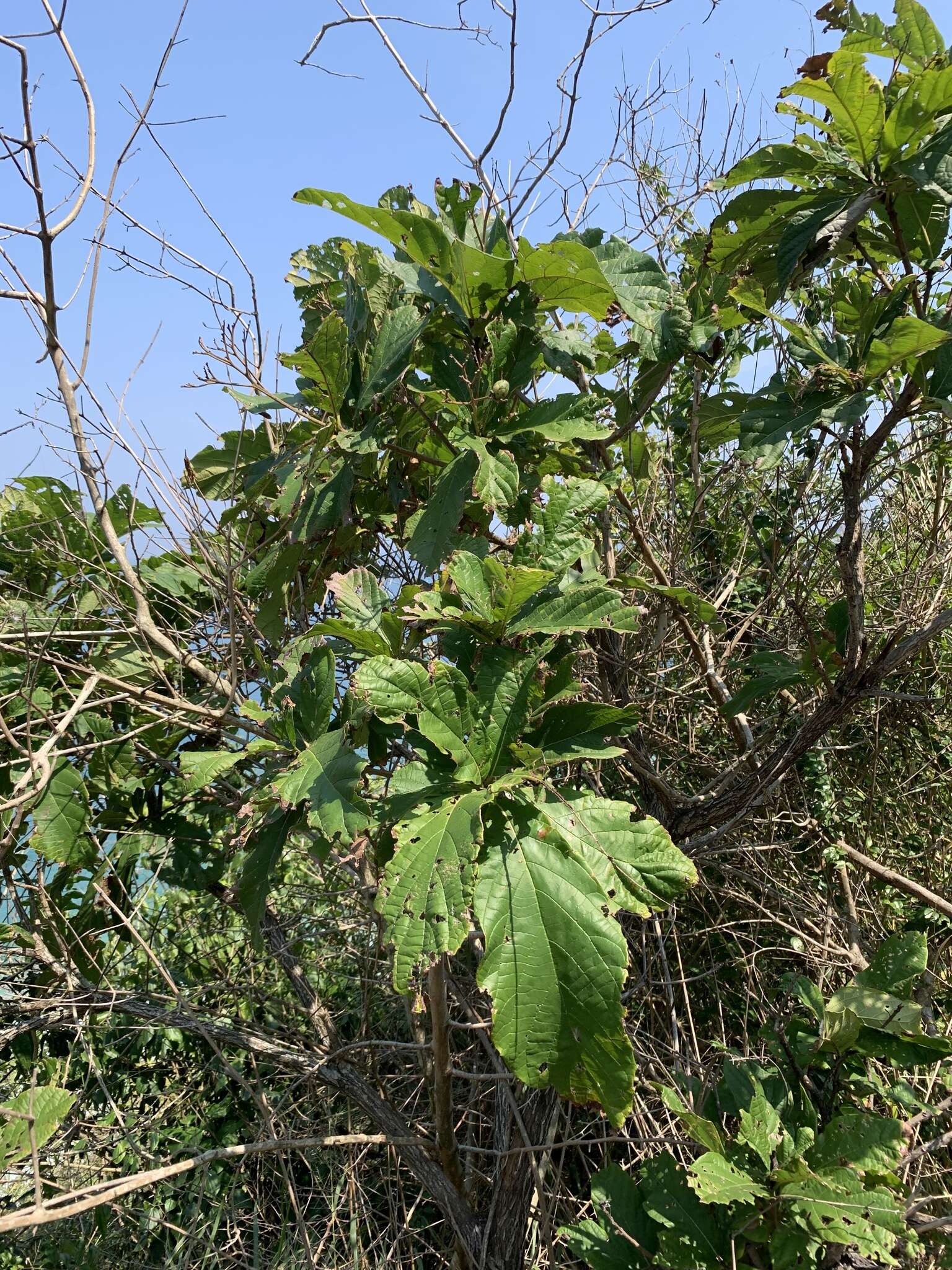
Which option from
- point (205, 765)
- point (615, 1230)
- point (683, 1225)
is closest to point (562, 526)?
point (205, 765)

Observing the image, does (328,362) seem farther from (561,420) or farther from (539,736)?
(539,736)

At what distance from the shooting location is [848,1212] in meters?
1.53

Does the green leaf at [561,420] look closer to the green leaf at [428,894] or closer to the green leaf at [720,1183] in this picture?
the green leaf at [428,894]

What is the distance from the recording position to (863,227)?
176 centimetres

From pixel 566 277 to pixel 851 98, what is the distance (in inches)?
21.8

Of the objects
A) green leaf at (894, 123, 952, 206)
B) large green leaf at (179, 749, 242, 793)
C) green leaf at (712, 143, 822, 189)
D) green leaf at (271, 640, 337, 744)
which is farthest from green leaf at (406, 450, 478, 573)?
green leaf at (894, 123, 952, 206)

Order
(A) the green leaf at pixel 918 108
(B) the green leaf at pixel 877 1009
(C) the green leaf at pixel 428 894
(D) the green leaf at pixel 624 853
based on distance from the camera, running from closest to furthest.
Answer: (C) the green leaf at pixel 428 894 → (D) the green leaf at pixel 624 853 → (A) the green leaf at pixel 918 108 → (B) the green leaf at pixel 877 1009

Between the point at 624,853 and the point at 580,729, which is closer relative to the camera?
the point at 624,853

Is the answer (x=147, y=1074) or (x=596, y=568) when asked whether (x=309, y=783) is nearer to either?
(x=596, y=568)

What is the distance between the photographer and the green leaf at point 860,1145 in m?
1.61

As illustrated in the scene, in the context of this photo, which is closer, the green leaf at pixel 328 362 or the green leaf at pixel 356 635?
the green leaf at pixel 356 635

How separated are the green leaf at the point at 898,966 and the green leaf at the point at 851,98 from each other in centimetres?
161

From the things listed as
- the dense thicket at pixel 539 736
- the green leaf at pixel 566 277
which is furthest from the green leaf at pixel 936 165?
the green leaf at pixel 566 277

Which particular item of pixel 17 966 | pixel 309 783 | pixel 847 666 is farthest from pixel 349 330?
pixel 17 966
